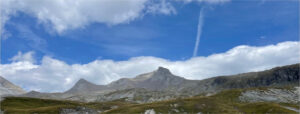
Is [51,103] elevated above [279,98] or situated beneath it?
elevated above

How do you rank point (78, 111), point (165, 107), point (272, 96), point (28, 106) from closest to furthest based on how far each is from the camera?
point (165, 107), point (78, 111), point (28, 106), point (272, 96)

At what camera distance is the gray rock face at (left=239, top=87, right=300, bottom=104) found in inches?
6597

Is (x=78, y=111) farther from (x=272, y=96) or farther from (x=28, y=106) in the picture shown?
(x=272, y=96)

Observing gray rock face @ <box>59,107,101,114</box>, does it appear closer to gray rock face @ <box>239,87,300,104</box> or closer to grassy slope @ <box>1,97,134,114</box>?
grassy slope @ <box>1,97,134,114</box>

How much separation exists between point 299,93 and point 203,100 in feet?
321

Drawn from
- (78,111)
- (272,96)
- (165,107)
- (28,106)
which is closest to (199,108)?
(165,107)

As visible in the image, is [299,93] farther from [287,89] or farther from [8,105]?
[8,105]

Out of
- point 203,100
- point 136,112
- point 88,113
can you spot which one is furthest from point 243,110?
point 88,113

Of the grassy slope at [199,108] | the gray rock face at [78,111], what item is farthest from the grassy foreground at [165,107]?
the gray rock face at [78,111]

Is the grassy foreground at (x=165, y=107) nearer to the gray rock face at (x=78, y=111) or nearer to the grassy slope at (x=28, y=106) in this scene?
the grassy slope at (x=28, y=106)

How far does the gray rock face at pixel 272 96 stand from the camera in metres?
168

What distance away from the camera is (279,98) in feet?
561

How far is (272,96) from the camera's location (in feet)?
575

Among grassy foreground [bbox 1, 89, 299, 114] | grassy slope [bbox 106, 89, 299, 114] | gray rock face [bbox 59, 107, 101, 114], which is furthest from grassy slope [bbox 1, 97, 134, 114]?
grassy slope [bbox 106, 89, 299, 114]
